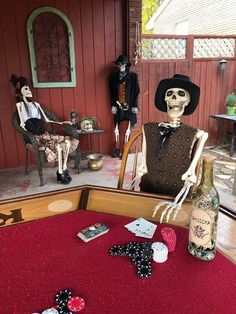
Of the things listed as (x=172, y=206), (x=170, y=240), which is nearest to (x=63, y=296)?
(x=170, y=240)

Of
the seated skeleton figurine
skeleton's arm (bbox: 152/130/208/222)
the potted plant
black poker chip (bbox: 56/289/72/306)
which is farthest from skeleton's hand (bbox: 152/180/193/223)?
the potted plant

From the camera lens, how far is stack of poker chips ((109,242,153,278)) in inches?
29.0

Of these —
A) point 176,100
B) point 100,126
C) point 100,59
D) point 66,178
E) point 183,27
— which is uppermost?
point 183,27

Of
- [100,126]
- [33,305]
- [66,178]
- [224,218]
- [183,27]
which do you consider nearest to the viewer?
[33,305]

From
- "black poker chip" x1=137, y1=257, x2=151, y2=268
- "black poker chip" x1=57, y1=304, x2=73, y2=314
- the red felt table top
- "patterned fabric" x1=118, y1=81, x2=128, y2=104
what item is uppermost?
"patterned fabric" x1=118, y1=81, x2=128, y2=104

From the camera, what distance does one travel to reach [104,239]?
889mm

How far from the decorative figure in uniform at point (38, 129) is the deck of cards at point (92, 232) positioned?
6.94 ft

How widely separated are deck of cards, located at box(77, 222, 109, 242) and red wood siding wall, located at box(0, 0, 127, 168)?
10.2ft

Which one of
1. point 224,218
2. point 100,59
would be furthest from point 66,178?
point 224,218

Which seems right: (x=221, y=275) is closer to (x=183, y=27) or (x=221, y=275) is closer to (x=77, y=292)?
(x=77, y=292)

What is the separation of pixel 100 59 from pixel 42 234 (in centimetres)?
335

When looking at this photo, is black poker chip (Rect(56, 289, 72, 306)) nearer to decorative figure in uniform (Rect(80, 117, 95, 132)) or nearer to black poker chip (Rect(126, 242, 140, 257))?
black poker chip (Rect(126, 242, 140, 257))

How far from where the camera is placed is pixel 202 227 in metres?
0.77

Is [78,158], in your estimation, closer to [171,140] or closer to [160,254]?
[171,140]
